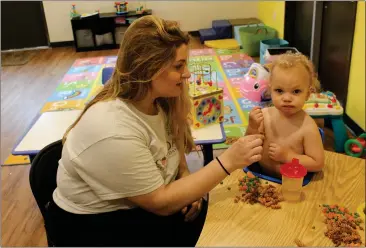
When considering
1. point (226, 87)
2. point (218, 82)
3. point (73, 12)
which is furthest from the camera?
point (73, 12)

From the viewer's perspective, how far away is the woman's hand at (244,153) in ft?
3.58

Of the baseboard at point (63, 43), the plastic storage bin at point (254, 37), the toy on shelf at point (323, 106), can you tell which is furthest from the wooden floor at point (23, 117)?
the plastic storage bin at point (254, 37)

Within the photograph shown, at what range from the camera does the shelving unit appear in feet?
18.1

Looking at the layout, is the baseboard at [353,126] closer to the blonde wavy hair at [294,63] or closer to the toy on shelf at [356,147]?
the toy on shelf at [356,147]

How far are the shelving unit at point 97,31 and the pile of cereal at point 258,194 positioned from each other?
4767mm

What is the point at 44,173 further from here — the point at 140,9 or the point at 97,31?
the point at 140,9

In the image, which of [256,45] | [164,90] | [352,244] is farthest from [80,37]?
[352,244]

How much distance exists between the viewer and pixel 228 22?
18.3 feet

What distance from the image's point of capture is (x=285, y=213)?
104cm

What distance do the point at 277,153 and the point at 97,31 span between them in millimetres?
4778

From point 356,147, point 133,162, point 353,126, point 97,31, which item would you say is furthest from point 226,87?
point 133,162

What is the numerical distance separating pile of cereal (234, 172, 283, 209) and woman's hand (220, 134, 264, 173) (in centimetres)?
9

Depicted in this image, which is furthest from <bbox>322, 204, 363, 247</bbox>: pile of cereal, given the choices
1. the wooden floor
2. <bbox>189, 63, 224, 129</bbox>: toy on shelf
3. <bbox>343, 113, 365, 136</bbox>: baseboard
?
<bbox>343, 113, 365, 136</bbox>: baseboard

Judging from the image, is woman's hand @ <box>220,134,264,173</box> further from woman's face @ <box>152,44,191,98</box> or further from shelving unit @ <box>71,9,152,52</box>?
shelving unit @ <box>71,9,152,52</box>
